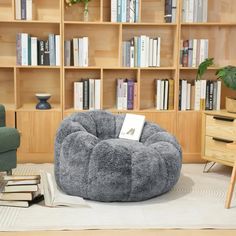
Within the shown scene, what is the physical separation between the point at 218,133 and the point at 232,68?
24.4 inches

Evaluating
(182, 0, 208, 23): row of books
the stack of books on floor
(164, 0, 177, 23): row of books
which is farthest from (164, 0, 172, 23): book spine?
the stack of books on floor

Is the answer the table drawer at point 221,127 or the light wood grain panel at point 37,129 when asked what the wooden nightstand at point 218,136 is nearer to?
the table drawer at point 221,127

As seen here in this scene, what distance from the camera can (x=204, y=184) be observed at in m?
4.18

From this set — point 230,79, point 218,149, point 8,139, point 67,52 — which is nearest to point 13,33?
point 67,52

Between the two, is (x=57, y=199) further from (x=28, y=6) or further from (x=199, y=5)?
(x=199, y=5)

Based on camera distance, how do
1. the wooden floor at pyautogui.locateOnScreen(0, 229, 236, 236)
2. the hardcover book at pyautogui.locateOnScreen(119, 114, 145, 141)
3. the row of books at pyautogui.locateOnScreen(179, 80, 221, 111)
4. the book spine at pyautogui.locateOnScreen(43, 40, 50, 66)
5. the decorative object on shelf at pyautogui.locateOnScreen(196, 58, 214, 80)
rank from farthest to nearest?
1. the row of books at pyautogui.locateOnScreen(179, 80, 221, 111)
2. the book spine at pyautogui.locateOnScreen(43, 40, 50, 66)
3. the decorative object on shelf at pyautogui.locateOnScreen(196, 58, 214, 80)
4. the hardcover book at pyautogui.locateOnScreen(119, 114, 145, 141)
5. the wooden floor at pyautogui.locateOnScreen(0, 229, 236, 236)

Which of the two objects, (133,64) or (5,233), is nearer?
(5,233)

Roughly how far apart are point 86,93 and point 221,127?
140cm

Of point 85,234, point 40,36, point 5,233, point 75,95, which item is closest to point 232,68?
point 75,95

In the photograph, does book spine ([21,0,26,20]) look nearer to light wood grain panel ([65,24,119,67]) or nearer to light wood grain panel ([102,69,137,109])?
light wood grain panel ([65,24,119,67])

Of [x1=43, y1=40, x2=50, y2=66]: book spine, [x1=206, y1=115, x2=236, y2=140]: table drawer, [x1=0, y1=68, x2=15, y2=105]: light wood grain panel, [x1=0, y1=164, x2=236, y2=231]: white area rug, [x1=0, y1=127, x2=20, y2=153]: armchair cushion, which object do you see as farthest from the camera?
[x1=0, y1=68, x2=15, y2=105]: light wood grain panel

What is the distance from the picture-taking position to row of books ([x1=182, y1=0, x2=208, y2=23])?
4.83 metres

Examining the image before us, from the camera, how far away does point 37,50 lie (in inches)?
189

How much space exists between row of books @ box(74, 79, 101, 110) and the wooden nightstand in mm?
1106
